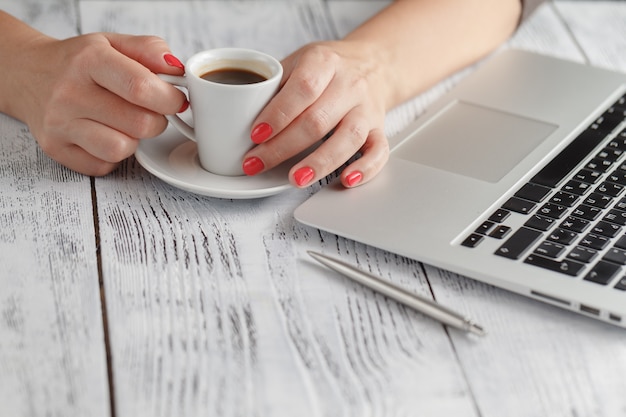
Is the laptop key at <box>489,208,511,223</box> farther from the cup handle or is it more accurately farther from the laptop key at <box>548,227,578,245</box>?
the cup handle

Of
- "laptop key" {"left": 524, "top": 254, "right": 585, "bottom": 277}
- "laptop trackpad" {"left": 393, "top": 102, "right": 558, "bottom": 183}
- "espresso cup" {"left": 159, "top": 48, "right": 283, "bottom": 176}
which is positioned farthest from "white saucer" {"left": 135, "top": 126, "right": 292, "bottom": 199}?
"laptop key" {"left": 524, "top": 254, "right": 585, "bottom": 277}

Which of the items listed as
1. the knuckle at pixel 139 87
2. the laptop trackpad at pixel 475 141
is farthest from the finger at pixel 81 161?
the laptop trackpad at pixel 475 141

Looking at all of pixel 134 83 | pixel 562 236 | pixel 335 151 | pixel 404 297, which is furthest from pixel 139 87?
pixel 562 236

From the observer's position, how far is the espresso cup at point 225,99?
839mm

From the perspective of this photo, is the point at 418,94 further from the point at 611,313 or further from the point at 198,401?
the point at 198,401

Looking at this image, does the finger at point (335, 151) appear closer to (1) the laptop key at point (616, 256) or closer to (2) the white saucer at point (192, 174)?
(2) the white saucer at point (192, 174)

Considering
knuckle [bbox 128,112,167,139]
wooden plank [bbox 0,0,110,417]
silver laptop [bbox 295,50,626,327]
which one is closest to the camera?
wooden plank [bbox 0,0,110,417]

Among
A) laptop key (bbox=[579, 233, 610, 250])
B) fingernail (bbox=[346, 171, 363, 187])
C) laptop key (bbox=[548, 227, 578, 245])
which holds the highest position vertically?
laptop key (bbox=[579, 233, 610, 250])

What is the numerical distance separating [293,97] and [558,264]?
31 cm

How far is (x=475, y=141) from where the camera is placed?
0.98 metres

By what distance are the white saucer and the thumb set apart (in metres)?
0.09

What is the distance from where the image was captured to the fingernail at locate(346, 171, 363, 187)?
88 cm

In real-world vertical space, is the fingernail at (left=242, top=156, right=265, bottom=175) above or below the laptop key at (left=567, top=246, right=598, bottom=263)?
below

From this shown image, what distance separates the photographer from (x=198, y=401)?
0.65 meters
